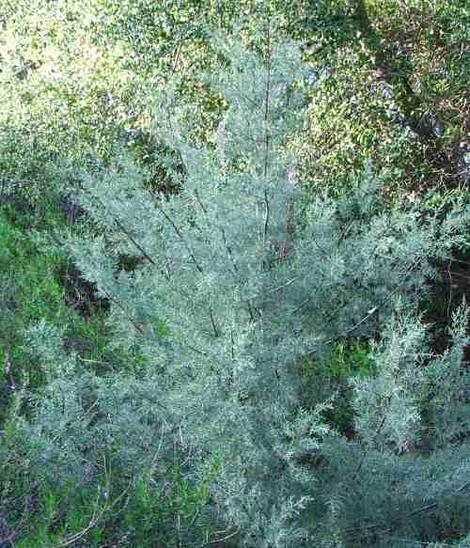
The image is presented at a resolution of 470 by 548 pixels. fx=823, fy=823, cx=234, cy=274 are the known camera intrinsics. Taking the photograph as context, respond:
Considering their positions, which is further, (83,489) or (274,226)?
(274,226)

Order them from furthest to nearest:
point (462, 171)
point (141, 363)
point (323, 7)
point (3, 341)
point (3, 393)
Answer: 1. point (462, 171)
2. point (323, 7)
3. point (3, 341)
4. point (3, 393)
5. point (141, 363)

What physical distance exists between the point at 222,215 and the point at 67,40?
409 centimetres

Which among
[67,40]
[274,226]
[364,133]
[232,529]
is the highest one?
[67,40]

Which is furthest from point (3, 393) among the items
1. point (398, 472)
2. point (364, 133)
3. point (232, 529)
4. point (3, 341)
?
point (364, 133)

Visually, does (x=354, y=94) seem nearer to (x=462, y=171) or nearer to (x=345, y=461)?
(x=462, y=171)

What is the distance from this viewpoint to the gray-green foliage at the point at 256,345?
8.64 feet

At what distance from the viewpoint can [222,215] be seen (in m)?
2.88

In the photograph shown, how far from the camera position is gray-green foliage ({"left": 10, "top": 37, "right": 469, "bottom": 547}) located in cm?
263

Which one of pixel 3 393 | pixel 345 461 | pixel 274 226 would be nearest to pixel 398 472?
pixel 345 461

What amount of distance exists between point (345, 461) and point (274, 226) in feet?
2.92

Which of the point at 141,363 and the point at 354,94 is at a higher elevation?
the point at 354,94

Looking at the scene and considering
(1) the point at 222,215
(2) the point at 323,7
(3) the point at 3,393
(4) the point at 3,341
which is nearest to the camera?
(1) the point at 222,215

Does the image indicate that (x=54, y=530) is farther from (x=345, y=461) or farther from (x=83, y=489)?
(x=345, y=461)

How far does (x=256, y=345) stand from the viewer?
9.16ft
